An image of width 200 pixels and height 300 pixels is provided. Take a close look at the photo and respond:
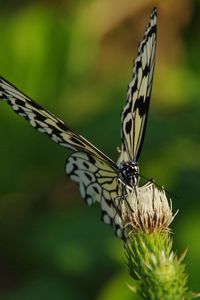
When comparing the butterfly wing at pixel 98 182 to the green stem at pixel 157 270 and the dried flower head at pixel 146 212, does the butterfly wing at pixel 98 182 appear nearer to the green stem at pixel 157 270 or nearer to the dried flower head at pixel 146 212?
the dried flower head at pixel 146 212

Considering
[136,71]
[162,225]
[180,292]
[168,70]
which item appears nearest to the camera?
[180,292]

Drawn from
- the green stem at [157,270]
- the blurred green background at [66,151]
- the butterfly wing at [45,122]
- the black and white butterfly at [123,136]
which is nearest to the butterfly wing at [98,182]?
the black and white butterfly at [123,136]

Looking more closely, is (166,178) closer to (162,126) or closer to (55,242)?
(162,126)

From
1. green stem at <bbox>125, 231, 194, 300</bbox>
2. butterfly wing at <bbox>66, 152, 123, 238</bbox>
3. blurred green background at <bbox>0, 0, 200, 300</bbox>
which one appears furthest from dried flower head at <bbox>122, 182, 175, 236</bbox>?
blurred green background at <bbox>0, 0, 200, 300</bbox>

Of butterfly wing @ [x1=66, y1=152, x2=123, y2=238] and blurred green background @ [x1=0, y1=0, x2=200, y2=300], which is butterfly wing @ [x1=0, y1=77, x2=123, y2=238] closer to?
butterfly wing @ [x1=66, y1=152, x2=123, y2=238]

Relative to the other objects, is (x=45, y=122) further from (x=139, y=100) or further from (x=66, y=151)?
(x=66, y=151)

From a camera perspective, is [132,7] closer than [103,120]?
No

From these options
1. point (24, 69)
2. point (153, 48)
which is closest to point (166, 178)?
Answer: point (24, 69)

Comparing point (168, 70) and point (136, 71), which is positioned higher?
point (168, 70)
